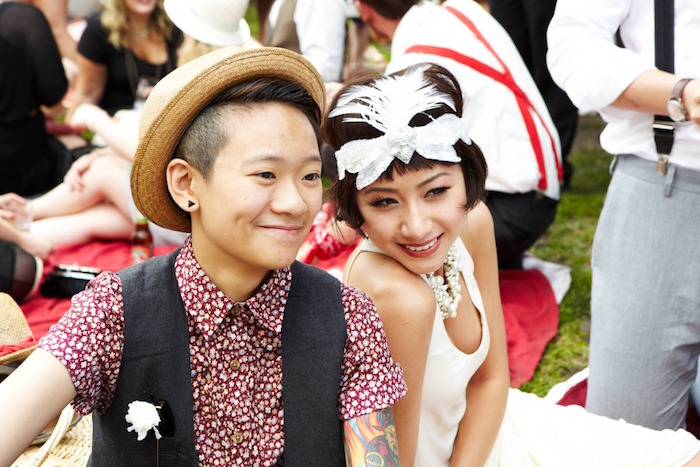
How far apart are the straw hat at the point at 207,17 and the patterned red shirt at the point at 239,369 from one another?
3256 millimetres

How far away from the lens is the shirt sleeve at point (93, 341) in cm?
166

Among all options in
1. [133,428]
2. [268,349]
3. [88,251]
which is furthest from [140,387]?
[88,251]

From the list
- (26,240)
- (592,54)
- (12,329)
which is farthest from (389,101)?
(26,240)

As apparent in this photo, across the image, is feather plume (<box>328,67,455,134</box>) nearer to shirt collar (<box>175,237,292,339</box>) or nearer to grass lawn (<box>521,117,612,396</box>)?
shirt collar (<box>175,237,292,339</box>)

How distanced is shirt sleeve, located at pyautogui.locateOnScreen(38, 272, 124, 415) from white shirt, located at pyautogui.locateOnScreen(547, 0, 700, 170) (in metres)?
1.78

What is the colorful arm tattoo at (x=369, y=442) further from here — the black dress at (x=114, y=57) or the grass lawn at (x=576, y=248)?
the black dress at (x=114, y=57)

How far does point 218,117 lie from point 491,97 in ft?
8.51

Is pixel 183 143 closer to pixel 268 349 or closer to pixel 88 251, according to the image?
pixel 268 349

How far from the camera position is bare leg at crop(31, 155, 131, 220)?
195 inches

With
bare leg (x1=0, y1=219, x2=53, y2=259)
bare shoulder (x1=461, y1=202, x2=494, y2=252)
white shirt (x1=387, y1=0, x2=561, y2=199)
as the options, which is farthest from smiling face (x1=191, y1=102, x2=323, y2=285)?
bare leg (x1=0, y1=219, x2=53, y2=259)

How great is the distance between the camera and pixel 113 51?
579 cm

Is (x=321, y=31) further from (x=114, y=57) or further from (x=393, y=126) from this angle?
(x=393, y=126)

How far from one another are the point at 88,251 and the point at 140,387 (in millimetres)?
3282

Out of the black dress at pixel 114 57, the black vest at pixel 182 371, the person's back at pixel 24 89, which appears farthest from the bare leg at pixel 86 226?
the black vest at pixel 182 371
